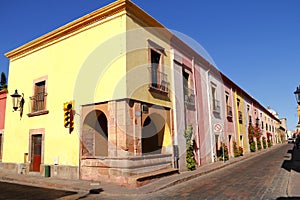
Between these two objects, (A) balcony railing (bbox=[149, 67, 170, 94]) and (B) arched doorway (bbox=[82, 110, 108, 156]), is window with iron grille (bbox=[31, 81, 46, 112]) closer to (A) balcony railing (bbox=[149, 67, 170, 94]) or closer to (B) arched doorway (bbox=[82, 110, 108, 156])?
(B) arched doorway (bbox=[82, 110, 108, 156])

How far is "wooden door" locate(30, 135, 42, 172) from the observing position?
460 inches

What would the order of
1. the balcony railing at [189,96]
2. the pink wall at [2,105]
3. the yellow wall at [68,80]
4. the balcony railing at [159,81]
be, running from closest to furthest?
1. the yellow wall at [68,80]
2. the balcony railing at [159,81]
3. the balcony railing at [189,96]
4. the pink wall at [2,105]

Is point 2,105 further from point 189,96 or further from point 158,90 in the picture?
point 189,96

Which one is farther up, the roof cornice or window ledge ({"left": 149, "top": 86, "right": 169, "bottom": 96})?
the roof cornice

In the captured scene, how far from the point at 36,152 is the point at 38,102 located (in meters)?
2.42

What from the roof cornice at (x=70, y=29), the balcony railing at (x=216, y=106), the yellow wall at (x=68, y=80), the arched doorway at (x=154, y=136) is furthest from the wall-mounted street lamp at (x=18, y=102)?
the balcony railing at (x=216, y=106)

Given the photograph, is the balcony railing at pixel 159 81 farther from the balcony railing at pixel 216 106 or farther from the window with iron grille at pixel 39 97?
the balcony railing at pixel 216 106

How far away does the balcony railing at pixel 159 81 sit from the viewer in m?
10.7

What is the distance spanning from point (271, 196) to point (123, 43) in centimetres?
691

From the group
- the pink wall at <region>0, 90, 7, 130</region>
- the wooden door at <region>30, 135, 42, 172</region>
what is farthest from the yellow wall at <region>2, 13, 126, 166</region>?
the pink wall at <region>0, 90, 7, 130</region>

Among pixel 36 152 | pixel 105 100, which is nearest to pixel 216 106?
Result: pixel 105 100

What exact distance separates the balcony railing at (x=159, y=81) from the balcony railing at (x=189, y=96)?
6.55 ft

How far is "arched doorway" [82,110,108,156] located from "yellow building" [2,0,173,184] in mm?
39

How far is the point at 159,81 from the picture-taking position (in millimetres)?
11102
